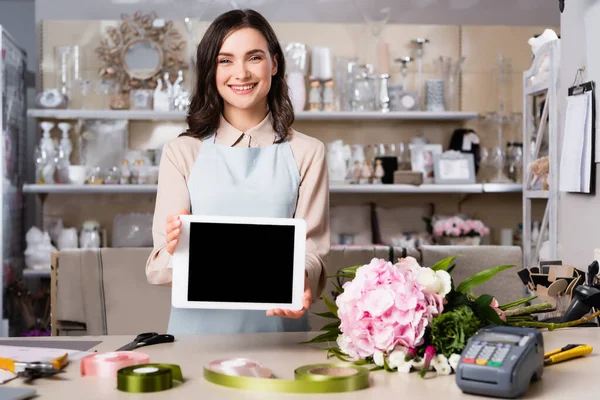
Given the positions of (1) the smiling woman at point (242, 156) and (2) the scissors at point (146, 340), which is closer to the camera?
(2) the scissors at point (146, 340)

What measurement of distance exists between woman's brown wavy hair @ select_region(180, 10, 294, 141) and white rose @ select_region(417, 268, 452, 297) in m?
0.66

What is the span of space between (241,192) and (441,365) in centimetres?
72

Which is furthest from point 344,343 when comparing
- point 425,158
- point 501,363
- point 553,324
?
point 425,158

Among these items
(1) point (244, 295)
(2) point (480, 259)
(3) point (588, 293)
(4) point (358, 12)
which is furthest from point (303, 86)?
(1) point (244, 295)

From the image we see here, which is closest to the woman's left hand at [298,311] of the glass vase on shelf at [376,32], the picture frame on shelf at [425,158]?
the picture frame on shelf at [425,158]

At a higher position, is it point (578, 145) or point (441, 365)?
point (578, 145)

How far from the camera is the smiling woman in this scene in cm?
169

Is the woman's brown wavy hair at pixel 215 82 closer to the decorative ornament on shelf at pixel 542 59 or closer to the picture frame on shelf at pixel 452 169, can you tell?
the decorative ornament on shelf at pixel 542 59

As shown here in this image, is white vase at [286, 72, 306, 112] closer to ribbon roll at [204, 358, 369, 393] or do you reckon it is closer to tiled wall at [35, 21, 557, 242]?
tiled wall at [35, 21, 557, 242]

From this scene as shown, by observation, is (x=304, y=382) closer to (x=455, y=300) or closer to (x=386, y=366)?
(x=386, y=366)

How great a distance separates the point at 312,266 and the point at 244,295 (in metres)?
0.24

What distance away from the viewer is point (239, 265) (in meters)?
1.31

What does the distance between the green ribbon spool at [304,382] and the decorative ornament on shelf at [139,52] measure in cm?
358

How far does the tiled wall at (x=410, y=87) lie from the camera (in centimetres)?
458
